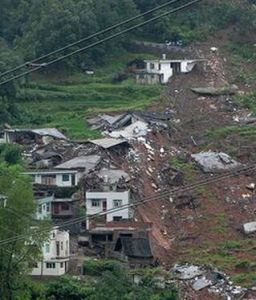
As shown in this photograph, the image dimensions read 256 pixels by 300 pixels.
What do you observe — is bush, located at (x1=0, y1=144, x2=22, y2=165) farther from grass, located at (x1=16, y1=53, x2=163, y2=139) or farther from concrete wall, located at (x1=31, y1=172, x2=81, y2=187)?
grass, located at (x1=16, y1=53, x2=163, y2=139)

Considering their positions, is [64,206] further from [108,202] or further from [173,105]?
[173,105]

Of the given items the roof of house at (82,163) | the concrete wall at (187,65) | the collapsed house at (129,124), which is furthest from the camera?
the concrete wall at (187,65)

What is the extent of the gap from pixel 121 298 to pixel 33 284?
68.1 inches

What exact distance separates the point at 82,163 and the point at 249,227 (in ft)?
10.9

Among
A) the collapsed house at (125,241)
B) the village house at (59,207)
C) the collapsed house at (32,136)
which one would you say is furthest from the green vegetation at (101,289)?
the collapsed house at (32,136)

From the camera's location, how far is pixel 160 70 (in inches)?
1208

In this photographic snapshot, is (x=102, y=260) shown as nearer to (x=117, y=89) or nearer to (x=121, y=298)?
(x=121, y=298)

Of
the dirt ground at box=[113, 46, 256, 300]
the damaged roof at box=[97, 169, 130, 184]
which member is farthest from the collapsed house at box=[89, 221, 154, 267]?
the damaged roof at box=[97, 169, 130, 184]

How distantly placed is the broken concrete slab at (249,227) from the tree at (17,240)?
543cm

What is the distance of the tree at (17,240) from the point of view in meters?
16.7

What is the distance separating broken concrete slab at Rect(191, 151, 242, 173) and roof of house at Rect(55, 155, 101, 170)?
7.39 feet

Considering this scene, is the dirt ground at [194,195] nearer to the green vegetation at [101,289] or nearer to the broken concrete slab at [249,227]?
the broken concrete slab at [249,227]

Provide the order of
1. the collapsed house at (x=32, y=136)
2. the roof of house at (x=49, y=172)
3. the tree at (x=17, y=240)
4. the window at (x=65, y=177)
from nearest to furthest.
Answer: the tree at (x=17, y=240)
the roof of house at (x=49, y=172)
the window at (x=65, y=177)
the collapsed house at (x=32, y=136)

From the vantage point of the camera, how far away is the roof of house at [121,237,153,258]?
20.8 metres
